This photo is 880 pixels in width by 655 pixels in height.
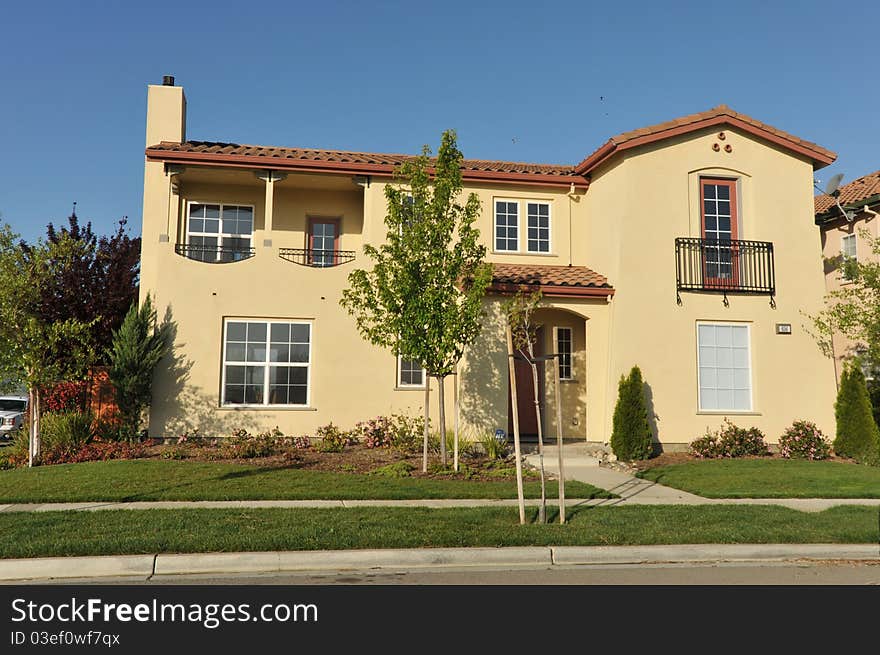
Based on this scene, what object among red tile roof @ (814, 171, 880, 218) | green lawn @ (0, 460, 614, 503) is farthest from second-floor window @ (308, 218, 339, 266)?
red tile roof @ (814, 171, 880, 218)

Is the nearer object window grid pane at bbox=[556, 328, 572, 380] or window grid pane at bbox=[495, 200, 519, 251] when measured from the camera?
window grid pane at bbox=[556, 328, 572, 380]

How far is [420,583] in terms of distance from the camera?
6379 millimetres

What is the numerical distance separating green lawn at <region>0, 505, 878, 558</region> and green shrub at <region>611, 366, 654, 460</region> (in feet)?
16.4

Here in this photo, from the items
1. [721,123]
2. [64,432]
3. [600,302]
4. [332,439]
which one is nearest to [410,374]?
[332,439]

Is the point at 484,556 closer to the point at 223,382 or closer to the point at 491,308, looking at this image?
the point at 491,308

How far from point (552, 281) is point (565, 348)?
2.14 metres

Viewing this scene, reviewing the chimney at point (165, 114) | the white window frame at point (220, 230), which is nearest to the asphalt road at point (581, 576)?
the white window frame at point (220, 230)

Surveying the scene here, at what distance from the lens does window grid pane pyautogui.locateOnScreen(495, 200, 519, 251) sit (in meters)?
17.5

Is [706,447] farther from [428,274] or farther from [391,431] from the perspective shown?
[428,274]

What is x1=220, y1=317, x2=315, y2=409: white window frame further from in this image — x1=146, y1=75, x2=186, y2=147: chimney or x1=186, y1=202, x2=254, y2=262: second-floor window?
x1=146, y1=75, x2=186, y2=147: chimney

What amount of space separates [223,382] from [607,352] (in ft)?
26.8

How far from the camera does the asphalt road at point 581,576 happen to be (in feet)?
21.2

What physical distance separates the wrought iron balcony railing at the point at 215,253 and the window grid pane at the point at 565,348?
7.19 meters

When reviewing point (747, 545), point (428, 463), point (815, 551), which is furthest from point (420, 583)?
point (428, 463)
